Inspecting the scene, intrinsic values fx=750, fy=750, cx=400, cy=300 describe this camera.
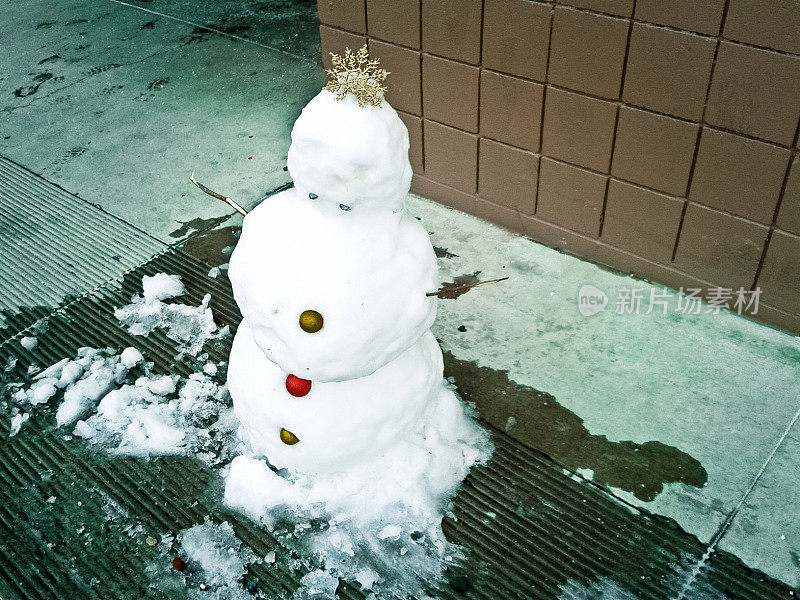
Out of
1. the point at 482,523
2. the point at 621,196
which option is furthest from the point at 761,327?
the point at 482,523

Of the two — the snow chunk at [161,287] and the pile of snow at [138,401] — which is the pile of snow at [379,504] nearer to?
the pile of snow at [138,401]

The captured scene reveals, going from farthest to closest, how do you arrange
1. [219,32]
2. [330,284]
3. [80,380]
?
[219,32], [80,380], [330,284]

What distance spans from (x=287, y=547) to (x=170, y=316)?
4.99 feet

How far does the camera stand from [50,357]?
3.52 metres

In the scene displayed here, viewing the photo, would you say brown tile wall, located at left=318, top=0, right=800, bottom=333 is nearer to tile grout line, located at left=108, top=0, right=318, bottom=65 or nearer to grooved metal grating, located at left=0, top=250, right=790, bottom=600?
grooved metal grating, located at left=0, top=250, right=790, bottom=600

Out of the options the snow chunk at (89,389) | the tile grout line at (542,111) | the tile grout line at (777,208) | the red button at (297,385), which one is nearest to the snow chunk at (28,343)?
the snow chunk at (89,389)

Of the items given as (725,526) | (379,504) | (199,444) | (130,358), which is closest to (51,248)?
(130,358)

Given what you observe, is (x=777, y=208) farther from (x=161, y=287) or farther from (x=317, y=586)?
(x=161, y=287)

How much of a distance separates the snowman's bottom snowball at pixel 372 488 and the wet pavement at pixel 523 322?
0.19 metres

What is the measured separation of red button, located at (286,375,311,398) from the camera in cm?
253

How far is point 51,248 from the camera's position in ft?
14.0

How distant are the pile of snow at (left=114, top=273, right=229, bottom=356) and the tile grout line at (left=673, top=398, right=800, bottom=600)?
7.38ft

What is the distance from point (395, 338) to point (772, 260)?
6.38 ft

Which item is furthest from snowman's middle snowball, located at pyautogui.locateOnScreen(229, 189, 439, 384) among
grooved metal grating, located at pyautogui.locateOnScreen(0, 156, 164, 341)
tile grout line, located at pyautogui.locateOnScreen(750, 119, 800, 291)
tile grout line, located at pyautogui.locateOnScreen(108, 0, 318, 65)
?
tile grout line, located at pyautogui.locateOnScreen(108, 0, 318, 65)
